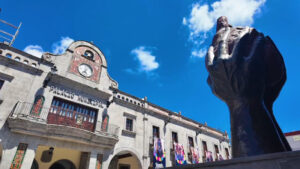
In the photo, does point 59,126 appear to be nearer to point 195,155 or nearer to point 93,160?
point 93,160

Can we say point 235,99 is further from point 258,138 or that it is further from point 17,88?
point 17,88

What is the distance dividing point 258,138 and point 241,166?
103 cm

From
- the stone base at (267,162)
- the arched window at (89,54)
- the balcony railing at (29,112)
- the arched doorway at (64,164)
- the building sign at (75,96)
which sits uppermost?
the arched window at (89,54)

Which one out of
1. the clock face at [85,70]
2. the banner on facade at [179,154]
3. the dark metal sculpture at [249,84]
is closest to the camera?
the dark metal sculpture at [249,84]

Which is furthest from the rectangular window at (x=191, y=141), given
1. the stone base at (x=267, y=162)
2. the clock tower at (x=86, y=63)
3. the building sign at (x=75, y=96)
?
the stone base at (x=267, y=162)

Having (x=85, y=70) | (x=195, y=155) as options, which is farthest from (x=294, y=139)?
(x=85, y=70)

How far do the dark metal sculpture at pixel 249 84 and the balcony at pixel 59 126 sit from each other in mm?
9631

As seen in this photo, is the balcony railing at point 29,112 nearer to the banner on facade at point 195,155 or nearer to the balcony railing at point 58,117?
the balcony railing at point 58,117

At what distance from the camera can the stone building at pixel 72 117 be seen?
988 centimetres

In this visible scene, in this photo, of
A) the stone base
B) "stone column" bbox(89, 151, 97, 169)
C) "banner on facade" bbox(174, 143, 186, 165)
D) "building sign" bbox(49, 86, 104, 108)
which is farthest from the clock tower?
the stone base

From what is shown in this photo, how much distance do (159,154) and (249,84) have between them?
13.0 meters

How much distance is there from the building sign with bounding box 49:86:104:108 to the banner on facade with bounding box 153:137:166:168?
6038mm

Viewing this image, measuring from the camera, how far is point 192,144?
1942cm

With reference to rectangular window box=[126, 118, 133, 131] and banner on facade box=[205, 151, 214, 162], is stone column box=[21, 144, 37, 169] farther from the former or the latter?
banner on facade box=[205, 151, 214, 162]
